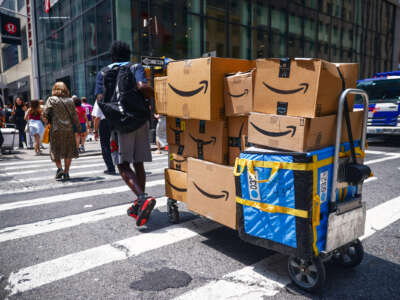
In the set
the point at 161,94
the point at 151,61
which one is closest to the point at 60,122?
the point at 151,61

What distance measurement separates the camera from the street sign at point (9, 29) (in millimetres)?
23812

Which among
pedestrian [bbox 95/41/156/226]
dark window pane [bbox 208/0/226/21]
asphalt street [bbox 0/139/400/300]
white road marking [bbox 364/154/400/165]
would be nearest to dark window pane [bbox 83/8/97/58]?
dark window pane [bbox 208/0/226/21]

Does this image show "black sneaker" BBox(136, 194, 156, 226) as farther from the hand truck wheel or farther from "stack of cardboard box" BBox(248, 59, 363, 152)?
"stack of cardboard box" BBox(248, 59, 363, 152)

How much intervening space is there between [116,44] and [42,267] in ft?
8.66

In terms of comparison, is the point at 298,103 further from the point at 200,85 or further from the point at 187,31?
the point at 187,31

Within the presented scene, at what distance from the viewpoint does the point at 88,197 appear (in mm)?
5375

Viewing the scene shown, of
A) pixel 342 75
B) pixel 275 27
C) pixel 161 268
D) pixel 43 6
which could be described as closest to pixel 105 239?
pixel 161 268

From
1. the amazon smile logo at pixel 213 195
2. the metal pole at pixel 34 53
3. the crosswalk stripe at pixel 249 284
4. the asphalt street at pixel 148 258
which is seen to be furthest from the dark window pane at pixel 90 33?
the crosswalk stripe at pixel 249 284

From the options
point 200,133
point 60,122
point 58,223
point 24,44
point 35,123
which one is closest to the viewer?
point 200,133

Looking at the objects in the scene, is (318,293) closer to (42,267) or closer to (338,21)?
(42,267)

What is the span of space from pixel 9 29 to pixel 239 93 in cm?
2707

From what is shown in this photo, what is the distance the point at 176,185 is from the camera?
3885 millimetres

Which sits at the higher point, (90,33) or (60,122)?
(90,33)

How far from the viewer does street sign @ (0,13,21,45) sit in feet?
78.1
